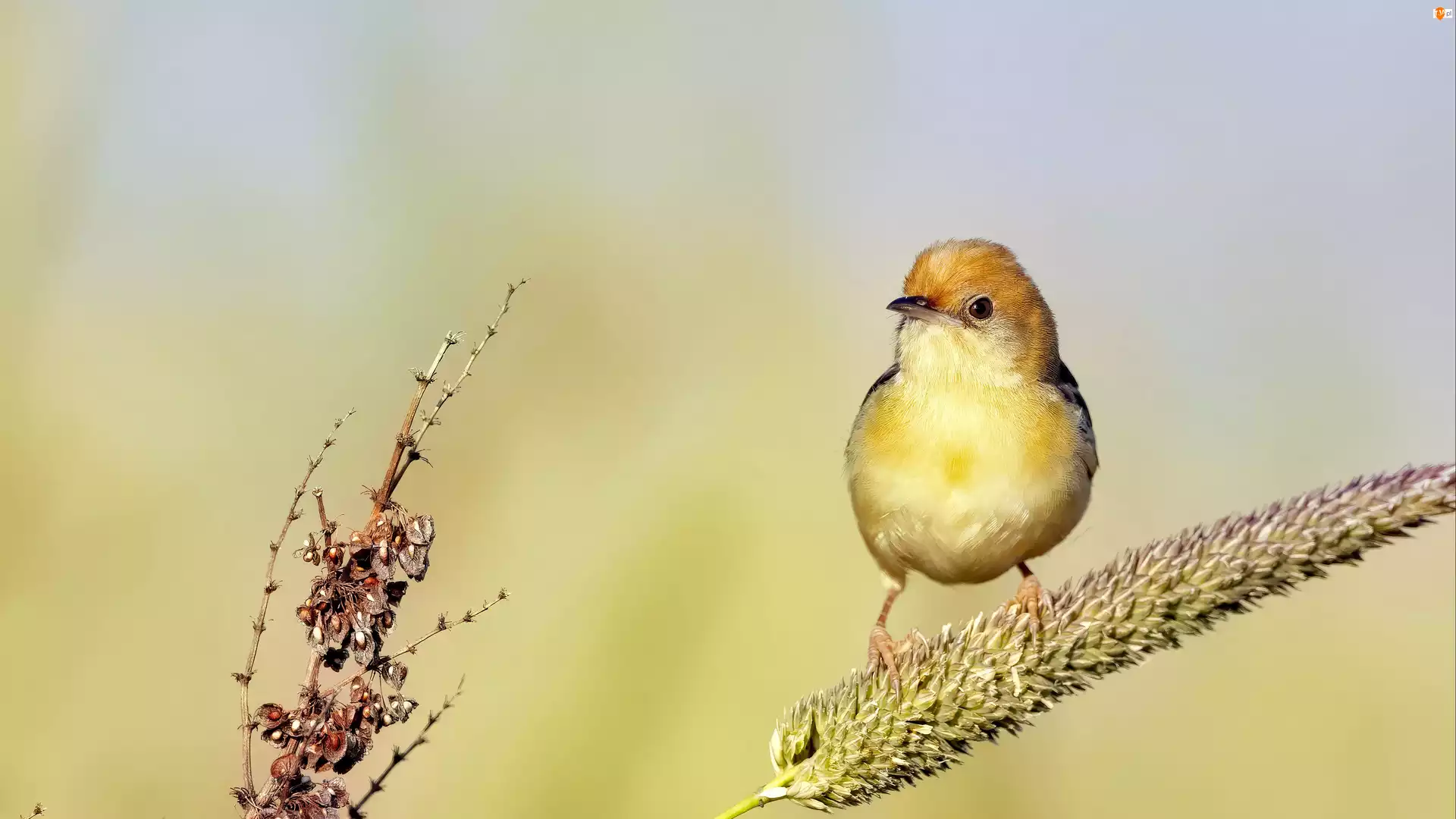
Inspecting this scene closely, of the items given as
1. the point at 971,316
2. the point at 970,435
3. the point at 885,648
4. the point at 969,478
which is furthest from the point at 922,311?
the point at 885,648

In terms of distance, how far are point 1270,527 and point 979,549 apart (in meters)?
0.97

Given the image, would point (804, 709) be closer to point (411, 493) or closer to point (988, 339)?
point (988, 339)

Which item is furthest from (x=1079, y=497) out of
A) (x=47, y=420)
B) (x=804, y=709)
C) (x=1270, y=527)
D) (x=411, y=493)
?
(x=47, y=420)

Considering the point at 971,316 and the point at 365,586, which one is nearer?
the point at 365,586

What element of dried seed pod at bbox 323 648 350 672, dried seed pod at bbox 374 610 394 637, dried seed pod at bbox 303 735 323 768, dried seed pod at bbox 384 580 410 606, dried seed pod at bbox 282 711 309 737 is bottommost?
dried seed pod at bbox 303 735 323 768

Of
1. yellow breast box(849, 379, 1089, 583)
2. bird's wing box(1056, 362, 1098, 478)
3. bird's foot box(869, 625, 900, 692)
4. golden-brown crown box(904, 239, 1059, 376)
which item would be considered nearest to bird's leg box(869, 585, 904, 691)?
bird's foot box(869, 625, 900, 692)

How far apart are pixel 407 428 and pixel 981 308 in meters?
1.89

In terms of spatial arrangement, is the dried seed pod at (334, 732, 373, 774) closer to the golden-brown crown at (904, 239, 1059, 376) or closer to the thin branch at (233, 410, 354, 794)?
the thin branch at (233, 410, 354, 794)

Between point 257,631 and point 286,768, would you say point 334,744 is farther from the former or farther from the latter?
point 257,631

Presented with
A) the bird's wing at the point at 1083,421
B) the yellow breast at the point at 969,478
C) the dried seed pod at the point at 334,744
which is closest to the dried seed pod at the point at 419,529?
the dried seed pod at the point at 334,744

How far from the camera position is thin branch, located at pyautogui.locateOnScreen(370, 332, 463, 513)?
127cm

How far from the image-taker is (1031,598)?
2180mm

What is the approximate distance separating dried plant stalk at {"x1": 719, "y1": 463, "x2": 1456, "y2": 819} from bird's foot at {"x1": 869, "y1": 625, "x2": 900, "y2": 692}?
2 centimetres

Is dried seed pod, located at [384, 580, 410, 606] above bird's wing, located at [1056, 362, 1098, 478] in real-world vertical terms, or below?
below
